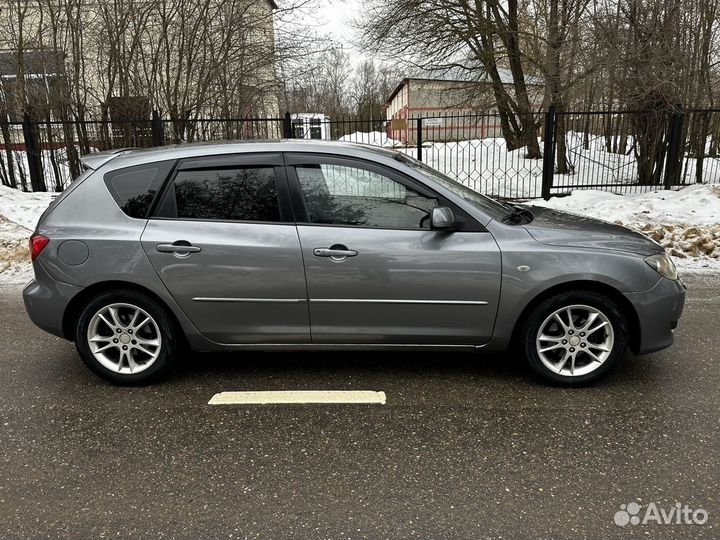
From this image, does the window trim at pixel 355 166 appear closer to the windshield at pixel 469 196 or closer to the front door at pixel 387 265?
the front door at pixel 387 265

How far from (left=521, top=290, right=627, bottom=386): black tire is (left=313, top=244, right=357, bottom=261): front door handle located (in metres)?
1.26

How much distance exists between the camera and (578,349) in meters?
3.58

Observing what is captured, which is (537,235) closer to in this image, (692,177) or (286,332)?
(286,332)

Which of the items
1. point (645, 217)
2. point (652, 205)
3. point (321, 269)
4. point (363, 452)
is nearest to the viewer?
point (363, 452)

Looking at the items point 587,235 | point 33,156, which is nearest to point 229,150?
point 587,235

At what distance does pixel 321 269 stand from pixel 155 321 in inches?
47.7

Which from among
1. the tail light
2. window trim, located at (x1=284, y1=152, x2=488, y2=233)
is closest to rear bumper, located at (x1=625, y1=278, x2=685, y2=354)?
window trim, located at (x1=284, y1=152, x2=488, y2=233)

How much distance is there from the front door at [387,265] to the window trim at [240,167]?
0.07 m

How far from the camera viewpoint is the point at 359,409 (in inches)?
134

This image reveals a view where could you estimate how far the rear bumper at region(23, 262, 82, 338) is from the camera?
3.65 meters

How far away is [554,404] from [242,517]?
2.03 meters

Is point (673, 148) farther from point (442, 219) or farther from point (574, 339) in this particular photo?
point (442, 219)

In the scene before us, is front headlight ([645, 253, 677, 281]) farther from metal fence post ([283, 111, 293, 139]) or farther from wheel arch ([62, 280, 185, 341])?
metal fence post ([283, 111, 293, 139])

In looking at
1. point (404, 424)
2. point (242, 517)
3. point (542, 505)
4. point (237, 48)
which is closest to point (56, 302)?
point (242, 517)
